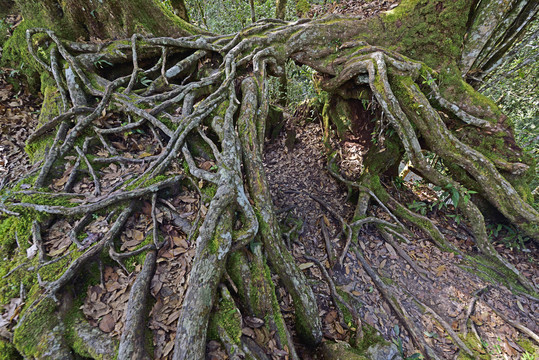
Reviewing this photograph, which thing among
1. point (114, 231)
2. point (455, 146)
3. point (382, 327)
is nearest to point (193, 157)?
point (114, 231)

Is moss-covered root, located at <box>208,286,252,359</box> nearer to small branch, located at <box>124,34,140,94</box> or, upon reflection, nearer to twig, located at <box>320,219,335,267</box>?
twig, located at <box>320,219,335,267</box>

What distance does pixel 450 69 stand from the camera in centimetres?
406

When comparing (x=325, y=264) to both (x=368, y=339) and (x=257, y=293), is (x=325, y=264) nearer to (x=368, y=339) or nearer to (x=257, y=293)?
(x=368, y=339)

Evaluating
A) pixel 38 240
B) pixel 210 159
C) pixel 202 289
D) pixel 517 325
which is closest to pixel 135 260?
pixel 202 289

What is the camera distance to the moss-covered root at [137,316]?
1.73m

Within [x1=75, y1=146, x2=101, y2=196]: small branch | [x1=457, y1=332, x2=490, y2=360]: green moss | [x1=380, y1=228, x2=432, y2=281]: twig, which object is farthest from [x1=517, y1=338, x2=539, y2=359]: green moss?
[x1=75, y1=146, x2=101, y2=196]: small branch

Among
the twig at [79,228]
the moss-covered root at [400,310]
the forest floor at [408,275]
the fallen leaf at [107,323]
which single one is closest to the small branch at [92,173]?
the twig at [79,228]

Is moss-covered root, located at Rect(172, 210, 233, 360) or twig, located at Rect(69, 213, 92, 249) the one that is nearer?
moss-covered root, located at Rect(172, 210, 233, 360)

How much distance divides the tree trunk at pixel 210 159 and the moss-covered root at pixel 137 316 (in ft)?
0.04

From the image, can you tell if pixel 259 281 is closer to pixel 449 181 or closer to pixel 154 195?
pixel 154 195

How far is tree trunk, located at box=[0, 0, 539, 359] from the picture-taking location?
206cm

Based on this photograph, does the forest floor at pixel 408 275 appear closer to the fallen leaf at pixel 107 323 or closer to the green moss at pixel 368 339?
the green moss at pixel 368 339

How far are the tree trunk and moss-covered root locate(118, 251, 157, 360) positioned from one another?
13 mm

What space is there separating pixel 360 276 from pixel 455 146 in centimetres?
255
